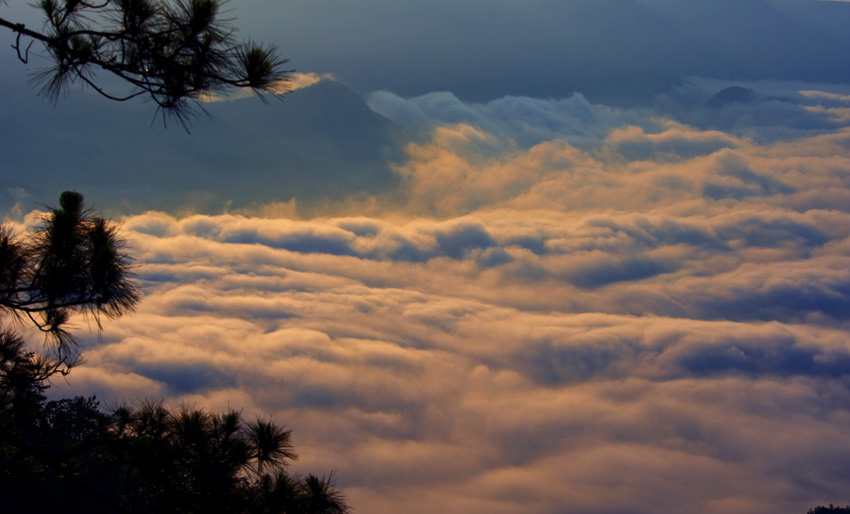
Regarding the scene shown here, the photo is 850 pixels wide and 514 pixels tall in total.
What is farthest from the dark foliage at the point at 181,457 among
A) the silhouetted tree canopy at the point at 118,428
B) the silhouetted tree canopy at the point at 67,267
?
the silhouetted tree canopy at the point at 67,267

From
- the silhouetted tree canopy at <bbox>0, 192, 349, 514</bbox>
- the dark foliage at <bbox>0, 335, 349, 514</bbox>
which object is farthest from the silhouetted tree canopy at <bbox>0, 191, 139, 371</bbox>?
the dark foliage at <bbox>0, 335, 349, 514</bbox>

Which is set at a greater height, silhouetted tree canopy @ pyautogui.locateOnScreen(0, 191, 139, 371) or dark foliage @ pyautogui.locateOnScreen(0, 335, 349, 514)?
silhouetted tree canopy @ pyautogui.locateOnScreen(0, 191, 139, 371)

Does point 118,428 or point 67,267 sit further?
point 118,428

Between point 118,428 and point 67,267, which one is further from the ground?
point 67,267

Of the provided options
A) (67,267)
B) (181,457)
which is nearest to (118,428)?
(181,457)

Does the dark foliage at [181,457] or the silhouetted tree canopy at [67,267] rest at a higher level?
the silhouetted tree canopy at [67,267]

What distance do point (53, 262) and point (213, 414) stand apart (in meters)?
2.48

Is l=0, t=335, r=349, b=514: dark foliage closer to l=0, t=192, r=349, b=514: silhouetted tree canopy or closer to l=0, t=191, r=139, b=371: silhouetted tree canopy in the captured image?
l=0, t=192, r=349, b=514: silhouetted tree canopy

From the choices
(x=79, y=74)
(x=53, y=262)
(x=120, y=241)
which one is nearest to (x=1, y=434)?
(x=53, y=262)

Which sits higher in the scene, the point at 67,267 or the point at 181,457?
the point at 67,267

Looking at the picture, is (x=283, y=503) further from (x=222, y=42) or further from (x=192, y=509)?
(x=222, y=42)

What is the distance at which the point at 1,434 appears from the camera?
5637 millimetres

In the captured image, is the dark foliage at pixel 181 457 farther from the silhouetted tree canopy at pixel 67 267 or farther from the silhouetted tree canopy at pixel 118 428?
the silhouetted tree canopy at pixel 67 267

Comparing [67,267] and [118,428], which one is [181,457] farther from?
[67,267]
